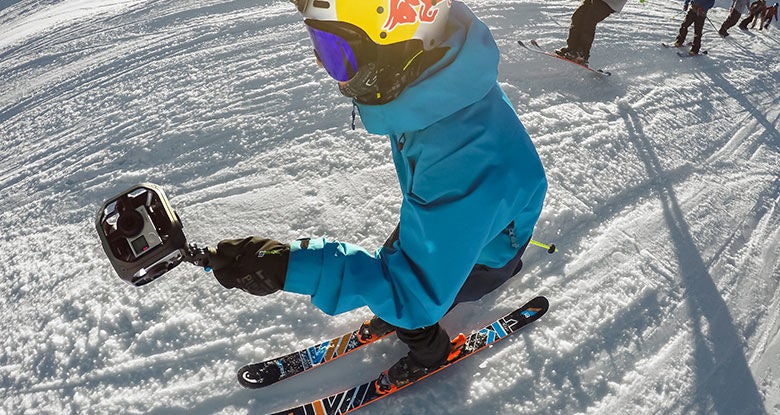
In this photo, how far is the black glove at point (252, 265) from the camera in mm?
1738

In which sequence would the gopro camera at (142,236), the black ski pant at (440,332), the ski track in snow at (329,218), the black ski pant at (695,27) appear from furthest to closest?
the black ski pant at (695,27), the ski track in snow at (329,218), the black ski pant at (440,332), the gopro camera at (142,236)

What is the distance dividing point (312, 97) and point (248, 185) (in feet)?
4.30

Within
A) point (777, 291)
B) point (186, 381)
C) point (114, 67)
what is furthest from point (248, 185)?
point (777, 291)

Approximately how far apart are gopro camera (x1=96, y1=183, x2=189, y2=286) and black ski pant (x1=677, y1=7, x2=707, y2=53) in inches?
275

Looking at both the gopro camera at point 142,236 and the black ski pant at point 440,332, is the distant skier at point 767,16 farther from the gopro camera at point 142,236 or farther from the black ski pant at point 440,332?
the gopro camera at point 142,236

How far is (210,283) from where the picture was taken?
2.98 m

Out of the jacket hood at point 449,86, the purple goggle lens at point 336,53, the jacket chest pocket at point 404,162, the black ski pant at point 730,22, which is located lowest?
the black ski pant at point 730,22

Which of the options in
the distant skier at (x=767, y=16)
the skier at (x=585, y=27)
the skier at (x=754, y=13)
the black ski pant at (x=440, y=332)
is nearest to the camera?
the black ski pant at (x=440, y=332)

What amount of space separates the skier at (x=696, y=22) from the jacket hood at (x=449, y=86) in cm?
598

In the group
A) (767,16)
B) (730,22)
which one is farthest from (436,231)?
(767,16)

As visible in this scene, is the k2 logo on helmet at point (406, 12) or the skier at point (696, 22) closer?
the k2 logo on helmet at point (406, 12)

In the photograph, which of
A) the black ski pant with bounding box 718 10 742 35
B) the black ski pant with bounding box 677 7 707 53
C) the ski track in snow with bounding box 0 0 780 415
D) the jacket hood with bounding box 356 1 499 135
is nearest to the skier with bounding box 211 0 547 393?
the jacket hood with bounding box 356 1 499 135

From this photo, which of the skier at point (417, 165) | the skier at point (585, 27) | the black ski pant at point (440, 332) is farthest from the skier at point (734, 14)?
the skier at point (417, 165)

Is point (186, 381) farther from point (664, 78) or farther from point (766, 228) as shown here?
point (664, 78)
